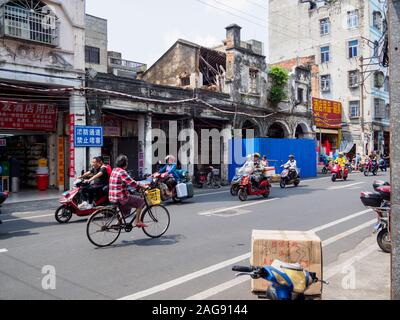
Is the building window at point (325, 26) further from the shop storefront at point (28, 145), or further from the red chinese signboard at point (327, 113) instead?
the shop storefront at point (28, 145)

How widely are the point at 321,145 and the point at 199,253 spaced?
96.6 ft

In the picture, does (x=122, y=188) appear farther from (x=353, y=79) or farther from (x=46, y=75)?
(x=353, y=79)

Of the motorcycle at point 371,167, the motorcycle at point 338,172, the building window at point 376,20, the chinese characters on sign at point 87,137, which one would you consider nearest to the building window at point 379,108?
the building window at point 376,20

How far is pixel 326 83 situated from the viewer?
132ft

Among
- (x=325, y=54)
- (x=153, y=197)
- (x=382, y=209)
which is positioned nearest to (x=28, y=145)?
(x=153, y=197)

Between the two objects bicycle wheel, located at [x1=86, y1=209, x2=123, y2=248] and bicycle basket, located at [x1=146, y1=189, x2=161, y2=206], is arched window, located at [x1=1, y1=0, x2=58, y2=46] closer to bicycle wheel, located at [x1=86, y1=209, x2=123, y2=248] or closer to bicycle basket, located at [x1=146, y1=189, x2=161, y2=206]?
bicycle basket, located at [x1=146, y1=189, x2=161, y2=206]

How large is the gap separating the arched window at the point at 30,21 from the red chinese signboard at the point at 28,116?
278 centimetres

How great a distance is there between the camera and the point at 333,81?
39.4 m

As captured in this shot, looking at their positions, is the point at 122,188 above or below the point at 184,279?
above

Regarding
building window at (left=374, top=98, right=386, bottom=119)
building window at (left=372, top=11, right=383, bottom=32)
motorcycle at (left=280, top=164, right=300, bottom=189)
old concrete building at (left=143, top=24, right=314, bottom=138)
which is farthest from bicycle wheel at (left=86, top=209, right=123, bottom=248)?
building window at (left=372, top=11, right=383, bottom=32)

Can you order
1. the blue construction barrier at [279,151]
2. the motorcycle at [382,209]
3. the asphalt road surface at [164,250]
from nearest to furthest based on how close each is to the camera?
the asphalt road surface at [164,250], the motorcycle at [382,209], the blue construction barrier at [279,151]

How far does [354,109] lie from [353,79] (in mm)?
3022

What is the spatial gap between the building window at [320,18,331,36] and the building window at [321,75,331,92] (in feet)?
14.9

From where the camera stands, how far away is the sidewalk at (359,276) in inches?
181
